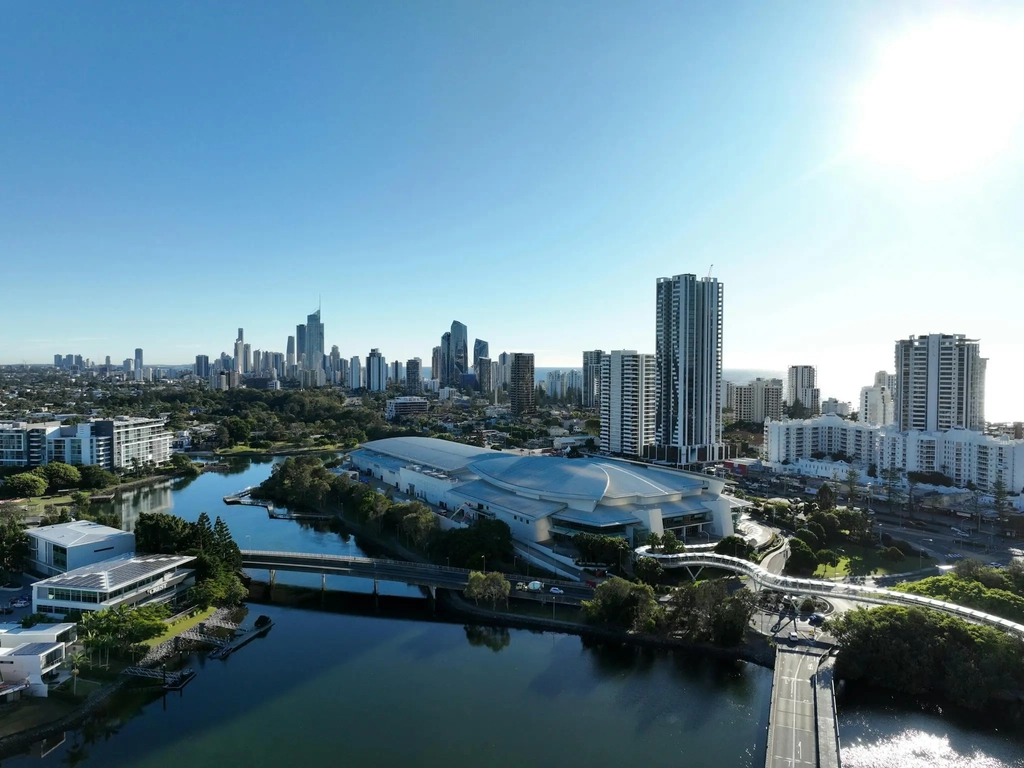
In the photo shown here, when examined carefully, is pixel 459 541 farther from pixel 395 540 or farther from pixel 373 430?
pixel 373 430

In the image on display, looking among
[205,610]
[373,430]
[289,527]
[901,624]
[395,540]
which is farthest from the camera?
[373,430]

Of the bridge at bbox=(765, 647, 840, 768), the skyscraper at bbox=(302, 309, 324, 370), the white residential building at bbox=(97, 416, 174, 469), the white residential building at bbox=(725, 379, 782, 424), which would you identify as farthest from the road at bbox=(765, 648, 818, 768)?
the skyscraper at bbox=(302, 309, 324, 370)

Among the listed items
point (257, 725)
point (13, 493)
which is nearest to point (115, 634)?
point (257, 725)

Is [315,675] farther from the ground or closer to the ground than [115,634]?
closer to the ground

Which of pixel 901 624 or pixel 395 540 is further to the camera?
pixel 395 540

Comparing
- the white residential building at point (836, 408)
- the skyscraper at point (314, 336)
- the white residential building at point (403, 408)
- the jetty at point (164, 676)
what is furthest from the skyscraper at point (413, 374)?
the jetty at point (164, 676)

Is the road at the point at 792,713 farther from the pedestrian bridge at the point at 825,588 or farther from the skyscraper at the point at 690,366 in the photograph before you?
the skyscraper at the point at 690,366
